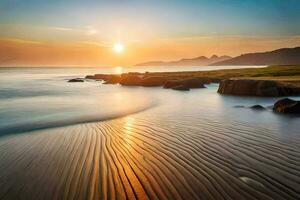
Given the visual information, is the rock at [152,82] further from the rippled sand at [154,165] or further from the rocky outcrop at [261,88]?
the rippled sand at [154,165]

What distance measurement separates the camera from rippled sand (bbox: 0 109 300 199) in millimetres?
6191

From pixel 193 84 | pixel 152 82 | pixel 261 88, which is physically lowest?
pixel 152 82

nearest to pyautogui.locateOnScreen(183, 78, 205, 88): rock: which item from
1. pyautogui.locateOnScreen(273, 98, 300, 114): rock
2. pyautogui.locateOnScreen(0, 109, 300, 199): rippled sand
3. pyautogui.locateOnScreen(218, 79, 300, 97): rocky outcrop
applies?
pyautogui.locateOnScreen(218, 79, 300, 97): rocky outcrop

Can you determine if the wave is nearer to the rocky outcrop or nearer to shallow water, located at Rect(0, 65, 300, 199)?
shallow water, located at Rect(0, 65, 300, 199)

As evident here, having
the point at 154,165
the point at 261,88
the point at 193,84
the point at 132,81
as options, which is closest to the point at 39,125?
the point at 154,165

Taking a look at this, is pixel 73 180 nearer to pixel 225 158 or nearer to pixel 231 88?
pixel 225 158

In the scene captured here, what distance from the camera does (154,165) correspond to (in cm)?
785

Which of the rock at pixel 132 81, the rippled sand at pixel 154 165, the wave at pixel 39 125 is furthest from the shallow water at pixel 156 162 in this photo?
the rock at pixel 132 81

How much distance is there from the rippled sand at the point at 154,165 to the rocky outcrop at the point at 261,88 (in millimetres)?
16345

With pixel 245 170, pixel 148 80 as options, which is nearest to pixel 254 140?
pixel 245 170

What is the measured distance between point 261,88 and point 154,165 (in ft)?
75.8

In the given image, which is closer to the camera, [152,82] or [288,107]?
[288,107]

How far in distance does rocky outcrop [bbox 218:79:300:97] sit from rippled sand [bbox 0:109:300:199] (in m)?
16.3

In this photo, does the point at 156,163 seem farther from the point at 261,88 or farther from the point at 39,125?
the point at 261,88
